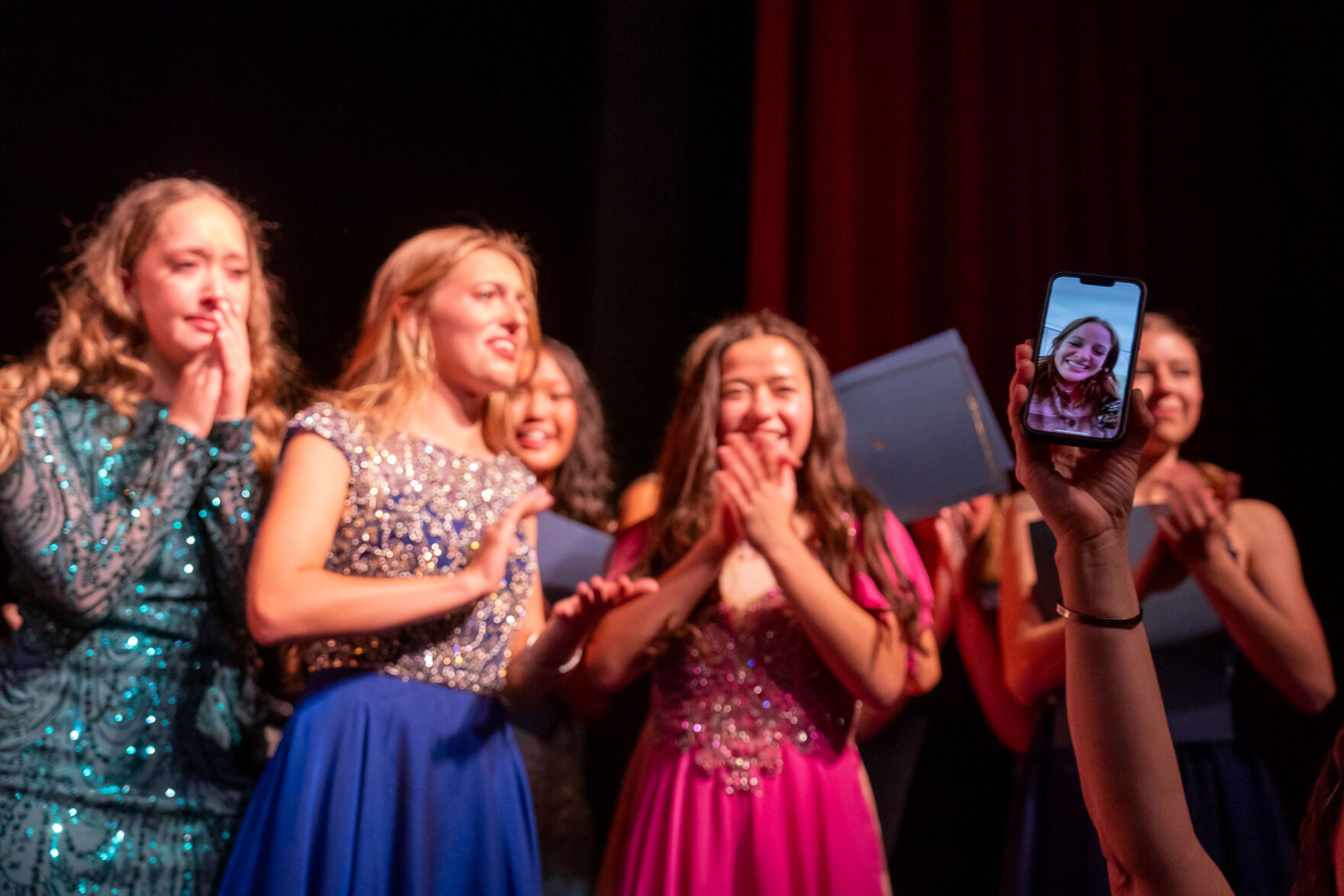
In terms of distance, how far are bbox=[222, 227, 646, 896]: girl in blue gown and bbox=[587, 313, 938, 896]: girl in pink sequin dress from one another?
7.2 inches

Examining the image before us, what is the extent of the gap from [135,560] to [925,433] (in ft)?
3.85

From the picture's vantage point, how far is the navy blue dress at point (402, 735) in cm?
121

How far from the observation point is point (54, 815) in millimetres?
1267

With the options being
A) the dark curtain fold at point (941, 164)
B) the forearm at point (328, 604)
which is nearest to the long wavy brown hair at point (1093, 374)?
the forearm at point (328, 604)

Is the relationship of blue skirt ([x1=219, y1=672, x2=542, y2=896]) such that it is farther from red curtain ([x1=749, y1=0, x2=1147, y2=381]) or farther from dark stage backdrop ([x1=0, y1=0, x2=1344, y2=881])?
red curtain ([x1=749, y1=0, x2=1147, y2=381])

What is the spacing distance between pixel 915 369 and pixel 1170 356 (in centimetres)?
43

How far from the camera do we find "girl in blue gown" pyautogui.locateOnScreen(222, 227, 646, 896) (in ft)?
4.02

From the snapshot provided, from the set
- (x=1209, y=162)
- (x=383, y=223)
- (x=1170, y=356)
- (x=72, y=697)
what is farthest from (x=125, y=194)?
(x=1209, y=162)

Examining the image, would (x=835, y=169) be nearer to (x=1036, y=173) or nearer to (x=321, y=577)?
(x=1036, y=173)

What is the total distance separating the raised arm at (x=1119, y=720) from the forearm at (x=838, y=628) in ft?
2.21

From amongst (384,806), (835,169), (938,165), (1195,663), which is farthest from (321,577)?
(938,165)

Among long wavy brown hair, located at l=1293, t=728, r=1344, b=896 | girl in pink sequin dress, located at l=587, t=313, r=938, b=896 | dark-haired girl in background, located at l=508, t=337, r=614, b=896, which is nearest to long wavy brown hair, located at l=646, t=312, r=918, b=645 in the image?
girl in pink sequin dress, located at l=587, t=313, r=938, b=896

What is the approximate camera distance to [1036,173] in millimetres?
2580

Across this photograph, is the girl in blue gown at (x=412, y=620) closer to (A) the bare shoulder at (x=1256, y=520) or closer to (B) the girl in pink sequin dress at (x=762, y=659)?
(B) the girl in pink sequin dress at (x=762, y=659)
